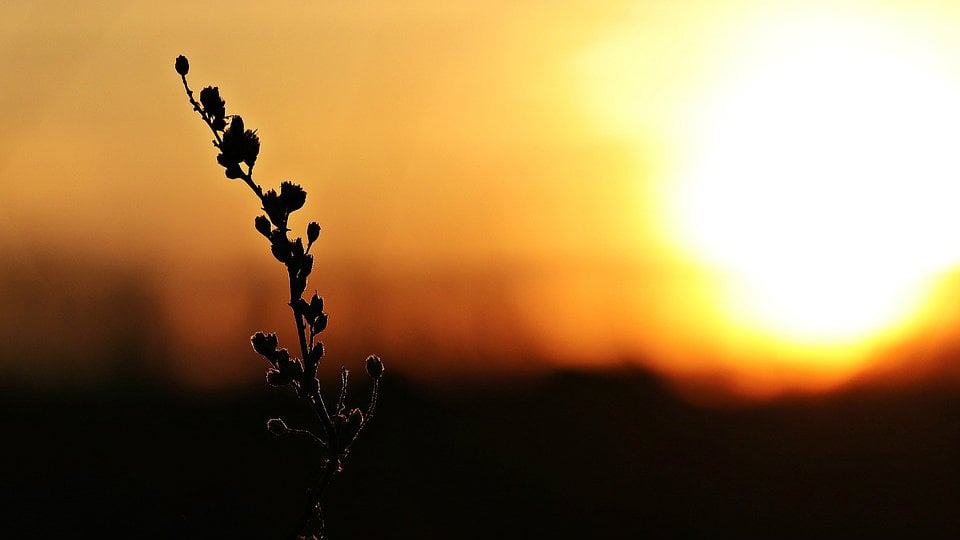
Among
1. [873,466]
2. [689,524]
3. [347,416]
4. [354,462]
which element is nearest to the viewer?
[347,416]

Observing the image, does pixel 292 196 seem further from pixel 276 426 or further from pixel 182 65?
pixel 276 426

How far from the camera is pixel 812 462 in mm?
23562

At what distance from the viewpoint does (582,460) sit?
25.6 meters

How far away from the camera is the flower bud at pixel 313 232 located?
3410 millimetres

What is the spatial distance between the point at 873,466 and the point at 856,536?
3491 millimetres

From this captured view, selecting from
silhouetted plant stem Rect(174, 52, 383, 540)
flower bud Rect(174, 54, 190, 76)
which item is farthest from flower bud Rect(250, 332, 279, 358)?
flower bud Rect(174, 54, 190, 76)

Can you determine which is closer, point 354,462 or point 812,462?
point 812,462

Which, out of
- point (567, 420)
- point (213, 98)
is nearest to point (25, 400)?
point (567, 420)

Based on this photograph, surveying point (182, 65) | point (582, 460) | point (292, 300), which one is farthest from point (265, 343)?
point (582, 460)

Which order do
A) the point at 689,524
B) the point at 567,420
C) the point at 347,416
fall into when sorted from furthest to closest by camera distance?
the point at 567,420 < the point at 689,524 < the point at 347,416

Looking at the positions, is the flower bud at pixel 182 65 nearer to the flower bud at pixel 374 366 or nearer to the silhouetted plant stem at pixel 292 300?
the silhouetted plant stem at pixel 292 300

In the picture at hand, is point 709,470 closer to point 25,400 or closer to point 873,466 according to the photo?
point 873,466

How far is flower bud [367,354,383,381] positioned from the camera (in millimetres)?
3653

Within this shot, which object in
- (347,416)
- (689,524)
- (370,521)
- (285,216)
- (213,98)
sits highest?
(213,98)
